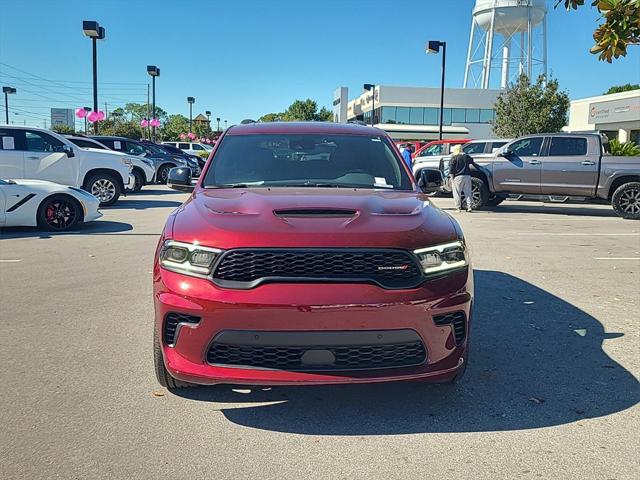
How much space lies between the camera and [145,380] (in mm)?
3840

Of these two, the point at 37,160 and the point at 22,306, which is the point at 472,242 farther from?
the point at 37,160

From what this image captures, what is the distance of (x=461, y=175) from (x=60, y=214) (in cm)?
→ 926

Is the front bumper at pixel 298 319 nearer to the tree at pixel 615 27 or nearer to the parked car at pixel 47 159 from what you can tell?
the tree at pixel 615 27

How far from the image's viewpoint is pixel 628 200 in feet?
44.6

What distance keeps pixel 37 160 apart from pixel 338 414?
12.2 metres

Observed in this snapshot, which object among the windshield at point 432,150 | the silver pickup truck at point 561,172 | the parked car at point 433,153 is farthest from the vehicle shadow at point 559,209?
the windshield at point 432,150

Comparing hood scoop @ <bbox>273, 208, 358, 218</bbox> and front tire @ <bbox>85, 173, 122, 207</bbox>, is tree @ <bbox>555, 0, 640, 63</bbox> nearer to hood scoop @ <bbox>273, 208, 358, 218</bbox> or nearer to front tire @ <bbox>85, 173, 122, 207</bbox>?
hood scoop @ <bbox>273, 208, 358, 218</bbox>

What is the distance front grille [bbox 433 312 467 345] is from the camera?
10.3 ft

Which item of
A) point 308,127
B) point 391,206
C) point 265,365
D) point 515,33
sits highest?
point 515,33

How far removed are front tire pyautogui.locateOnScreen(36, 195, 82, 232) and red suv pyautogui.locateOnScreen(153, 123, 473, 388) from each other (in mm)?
7826

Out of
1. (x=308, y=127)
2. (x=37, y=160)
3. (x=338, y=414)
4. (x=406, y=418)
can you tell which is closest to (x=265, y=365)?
(x=338, y=414)

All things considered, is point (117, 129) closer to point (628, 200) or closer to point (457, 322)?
point (628, 200)

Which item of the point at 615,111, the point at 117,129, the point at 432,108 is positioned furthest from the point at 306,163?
the point at 432,108

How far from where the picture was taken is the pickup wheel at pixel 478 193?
15055 millimetres
